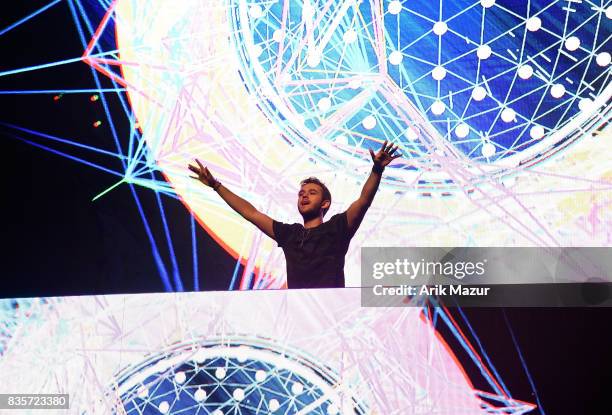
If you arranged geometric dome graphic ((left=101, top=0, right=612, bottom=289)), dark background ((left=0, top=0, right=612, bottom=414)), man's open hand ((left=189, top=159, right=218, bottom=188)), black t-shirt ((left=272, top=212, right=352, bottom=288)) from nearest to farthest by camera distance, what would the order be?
geometric dome graphic ((left=101, top=0, right=612, bottom=289)) → black t-shirt ((left=272, top=212, right=352, bottom=288)) → man's open hand ((left=189, top=159, right=218, bottom=188)) → dark background ((left=0, top=0, right=612, bottom=414))

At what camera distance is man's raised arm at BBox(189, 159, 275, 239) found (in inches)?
126

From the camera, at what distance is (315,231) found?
3.13 m

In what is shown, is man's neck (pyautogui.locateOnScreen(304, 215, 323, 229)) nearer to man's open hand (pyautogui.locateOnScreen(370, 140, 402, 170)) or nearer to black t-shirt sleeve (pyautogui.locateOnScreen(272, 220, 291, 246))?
black t-shirt sleeve (pyautogui.locateOnScreen(272, 220, 291, 246))

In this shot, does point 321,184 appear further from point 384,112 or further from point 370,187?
point 384,112

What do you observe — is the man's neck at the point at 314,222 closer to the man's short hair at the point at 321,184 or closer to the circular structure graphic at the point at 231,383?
the man's short hair at the point at 321,184

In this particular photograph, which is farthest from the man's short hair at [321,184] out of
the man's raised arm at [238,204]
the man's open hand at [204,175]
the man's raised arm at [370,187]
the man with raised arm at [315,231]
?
the man's open hand at [204,175]

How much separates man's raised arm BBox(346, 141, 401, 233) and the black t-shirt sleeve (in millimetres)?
259

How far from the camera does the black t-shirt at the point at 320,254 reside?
3.10m

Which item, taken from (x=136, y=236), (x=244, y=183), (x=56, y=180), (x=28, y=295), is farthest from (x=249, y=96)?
(x=28, y=295)

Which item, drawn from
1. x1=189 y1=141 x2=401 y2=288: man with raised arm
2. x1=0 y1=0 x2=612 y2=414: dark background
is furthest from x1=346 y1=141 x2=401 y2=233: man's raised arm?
x1=0 y1=0 x2=612 y2=414: dark background

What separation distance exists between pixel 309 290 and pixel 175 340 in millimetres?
609

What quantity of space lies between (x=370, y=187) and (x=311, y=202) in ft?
0.87

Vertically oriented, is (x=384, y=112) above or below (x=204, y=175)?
above

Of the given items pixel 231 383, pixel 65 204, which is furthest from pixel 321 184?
pixel 65 204
